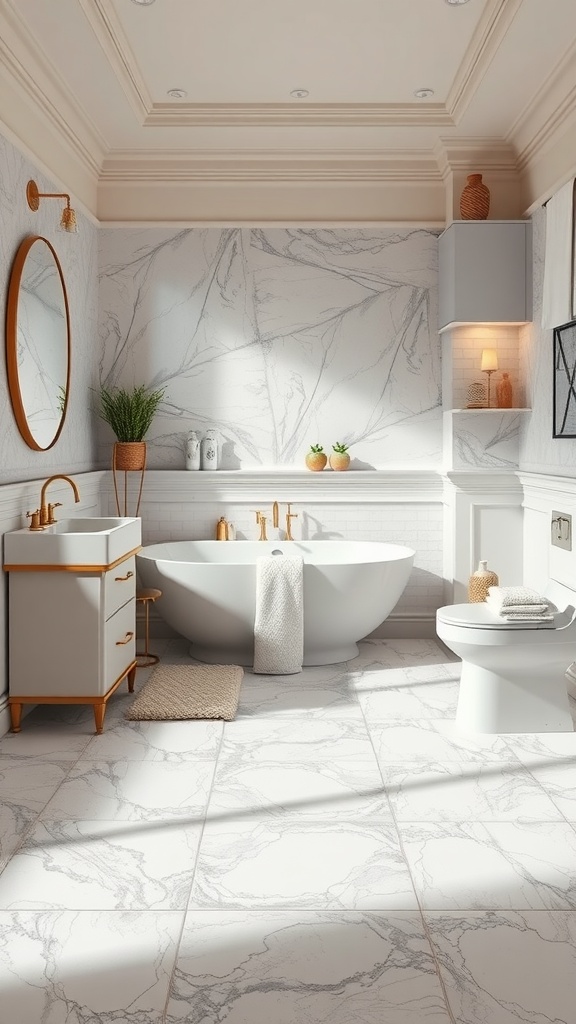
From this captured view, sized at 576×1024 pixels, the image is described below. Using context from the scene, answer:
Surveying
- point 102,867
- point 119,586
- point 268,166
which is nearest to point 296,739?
point 119,586

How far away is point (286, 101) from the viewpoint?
437 centimetres

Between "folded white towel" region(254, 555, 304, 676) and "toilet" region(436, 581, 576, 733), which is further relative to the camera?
"folded white towel" region(254, 555, 304, 676)

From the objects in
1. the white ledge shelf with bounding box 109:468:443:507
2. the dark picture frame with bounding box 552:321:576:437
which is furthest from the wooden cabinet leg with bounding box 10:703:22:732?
the dark picture frame with bounding box 552:321:576:437

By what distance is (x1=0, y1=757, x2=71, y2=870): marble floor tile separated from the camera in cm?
253

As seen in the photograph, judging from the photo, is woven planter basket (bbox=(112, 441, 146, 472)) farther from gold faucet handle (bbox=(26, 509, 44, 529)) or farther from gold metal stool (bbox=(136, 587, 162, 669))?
gold faucet handle (bbox=(26, 509, 44, 529))

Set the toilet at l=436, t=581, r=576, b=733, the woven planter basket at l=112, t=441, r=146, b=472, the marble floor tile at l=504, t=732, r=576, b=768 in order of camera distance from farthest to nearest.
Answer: the woven planter basket at l=112, t=441, r=146, b=472 → the toilet at l=436, t=581, r=576, b=733 → the marble floor tile at l=504, t=732, r=576, b=768

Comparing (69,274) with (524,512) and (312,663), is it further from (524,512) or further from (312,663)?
(524,512)

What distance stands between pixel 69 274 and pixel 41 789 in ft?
9.06

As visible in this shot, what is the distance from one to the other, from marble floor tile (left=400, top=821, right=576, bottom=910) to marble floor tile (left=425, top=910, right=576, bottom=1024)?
63 mm

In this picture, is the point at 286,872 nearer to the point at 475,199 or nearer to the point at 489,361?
the point at 489,361

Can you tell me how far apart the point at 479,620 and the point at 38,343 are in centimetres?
228

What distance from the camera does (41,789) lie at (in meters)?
2.87

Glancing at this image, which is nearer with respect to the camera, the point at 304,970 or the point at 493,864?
the point at 304,970

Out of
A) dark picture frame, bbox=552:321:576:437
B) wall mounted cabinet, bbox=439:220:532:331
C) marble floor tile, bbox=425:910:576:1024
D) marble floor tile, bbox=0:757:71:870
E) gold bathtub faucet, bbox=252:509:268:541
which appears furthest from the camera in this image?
gold bathtub faucet, bbox=252:509:268:541
